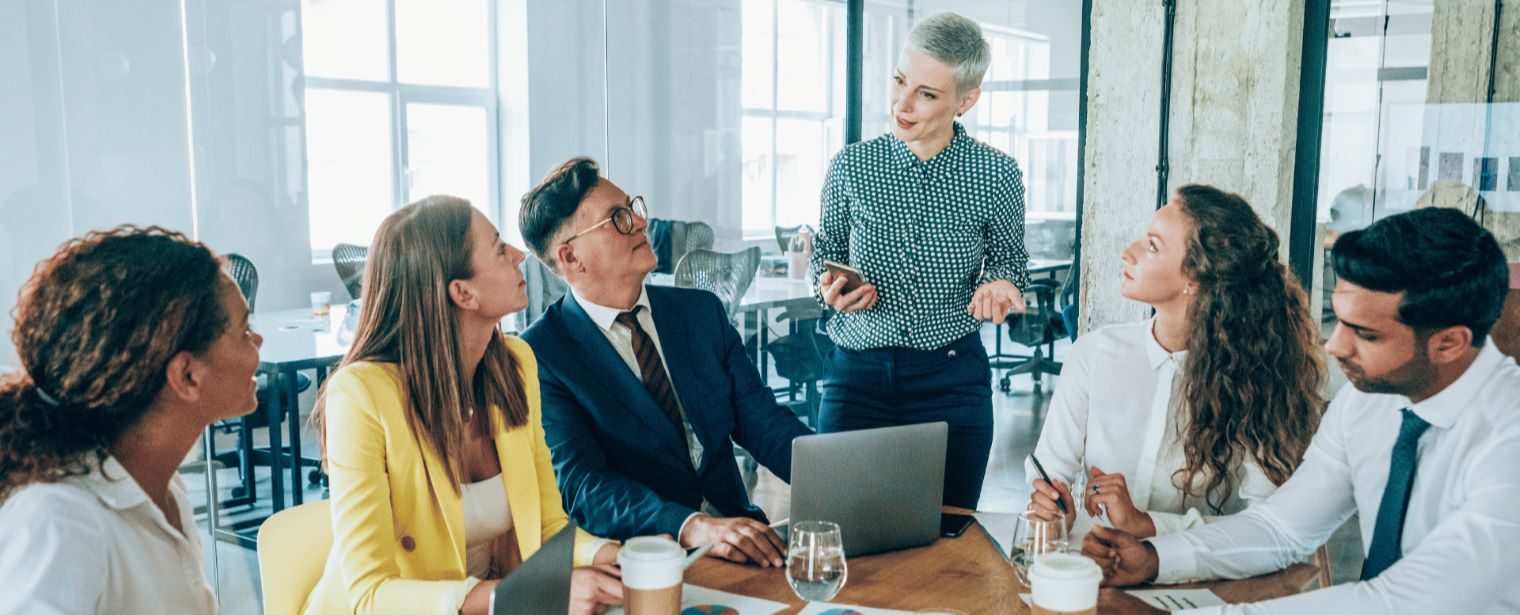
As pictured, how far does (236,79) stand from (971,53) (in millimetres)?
2583

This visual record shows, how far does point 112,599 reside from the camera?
130 centimetres

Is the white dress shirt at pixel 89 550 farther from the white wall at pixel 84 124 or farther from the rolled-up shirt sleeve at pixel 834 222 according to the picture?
the white wall at pixel 84 124

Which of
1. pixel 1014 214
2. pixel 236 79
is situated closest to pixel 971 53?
pixel 1014 214

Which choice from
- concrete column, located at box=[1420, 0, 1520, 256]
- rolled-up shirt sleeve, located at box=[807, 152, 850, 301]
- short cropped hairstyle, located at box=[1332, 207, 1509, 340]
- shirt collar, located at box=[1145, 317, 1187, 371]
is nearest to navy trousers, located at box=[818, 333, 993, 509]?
rolled-up shirt sleeve, located at box=[807, 152, 850, 301]

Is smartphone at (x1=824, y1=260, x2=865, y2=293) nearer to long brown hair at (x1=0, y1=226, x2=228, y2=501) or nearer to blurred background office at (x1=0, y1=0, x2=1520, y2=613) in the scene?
long brown hair at (x1=0, y1=226, x2=228, y2=501)

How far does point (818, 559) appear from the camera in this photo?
1563mm

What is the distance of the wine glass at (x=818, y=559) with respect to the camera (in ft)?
5.13

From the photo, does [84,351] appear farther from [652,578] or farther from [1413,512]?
[1413,512]

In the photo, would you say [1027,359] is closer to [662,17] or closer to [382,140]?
[662,17]

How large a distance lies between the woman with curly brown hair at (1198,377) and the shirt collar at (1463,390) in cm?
53

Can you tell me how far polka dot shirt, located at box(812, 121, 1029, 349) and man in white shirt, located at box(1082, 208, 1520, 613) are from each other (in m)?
1.06

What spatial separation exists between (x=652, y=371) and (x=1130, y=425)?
97cm

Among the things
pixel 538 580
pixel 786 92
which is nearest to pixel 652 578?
pixel 538 580

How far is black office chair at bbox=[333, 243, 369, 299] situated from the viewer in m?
5.00
